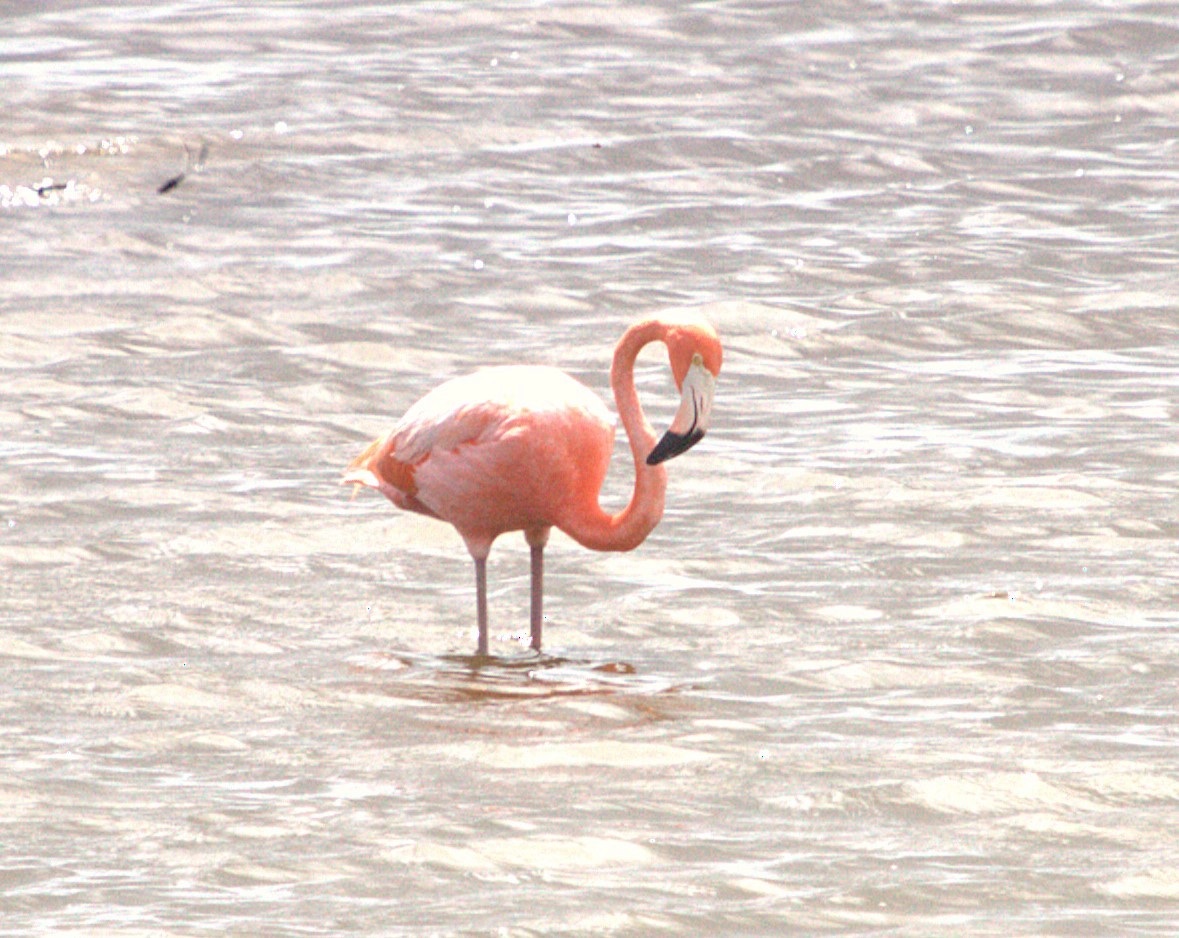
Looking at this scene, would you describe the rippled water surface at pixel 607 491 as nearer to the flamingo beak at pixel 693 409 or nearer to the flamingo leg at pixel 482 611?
the flamingo leg at pixel 482 611

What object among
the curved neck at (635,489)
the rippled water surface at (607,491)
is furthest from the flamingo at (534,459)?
the rippled water surface at (607,491)

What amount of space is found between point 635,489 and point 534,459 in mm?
293

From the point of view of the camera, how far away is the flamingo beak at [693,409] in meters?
6.64

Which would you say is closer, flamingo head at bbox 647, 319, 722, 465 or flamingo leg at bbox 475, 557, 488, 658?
flamingo head at bbox 647, 319, 722, 465

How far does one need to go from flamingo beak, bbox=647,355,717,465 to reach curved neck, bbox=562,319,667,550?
23 centimetres

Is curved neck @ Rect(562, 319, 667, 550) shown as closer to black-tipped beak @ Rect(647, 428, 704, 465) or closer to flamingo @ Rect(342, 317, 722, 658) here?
flamingo @ Rect(342, 317, 722, 658)

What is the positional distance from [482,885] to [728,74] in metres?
12.0

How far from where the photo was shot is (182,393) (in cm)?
1023

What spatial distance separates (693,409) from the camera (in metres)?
6.64

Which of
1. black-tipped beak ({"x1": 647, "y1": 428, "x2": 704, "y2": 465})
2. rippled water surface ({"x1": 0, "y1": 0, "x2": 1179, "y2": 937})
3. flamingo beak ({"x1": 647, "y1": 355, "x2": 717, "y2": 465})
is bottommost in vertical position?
rippled water surface ({"x1": 0, "y1": 0, "x2": 1179, "y2": 937})

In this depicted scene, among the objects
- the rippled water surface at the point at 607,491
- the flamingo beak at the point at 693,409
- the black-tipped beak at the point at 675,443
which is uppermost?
the flamingo beak at the point at 693,409

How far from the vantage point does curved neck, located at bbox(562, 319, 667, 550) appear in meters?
6.92

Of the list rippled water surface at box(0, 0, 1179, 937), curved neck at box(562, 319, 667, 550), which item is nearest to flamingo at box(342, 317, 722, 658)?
curved neck at box(562, 319, 667, 550)

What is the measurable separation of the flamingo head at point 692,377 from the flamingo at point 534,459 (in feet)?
0.26
